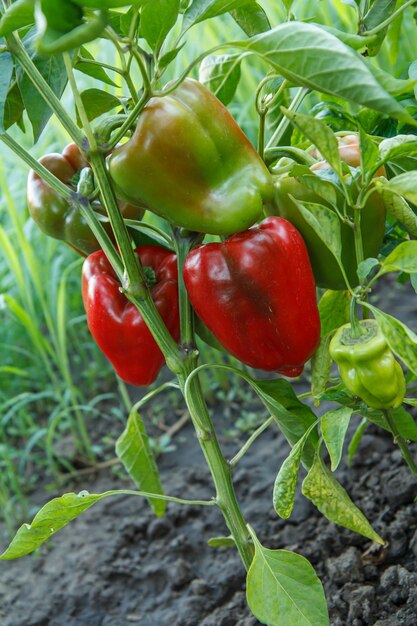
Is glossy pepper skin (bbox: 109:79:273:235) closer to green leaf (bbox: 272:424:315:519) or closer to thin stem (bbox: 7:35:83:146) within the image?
thin stem (bbox: 7:35:83:146)

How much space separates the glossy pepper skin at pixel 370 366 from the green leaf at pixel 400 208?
0.11 m

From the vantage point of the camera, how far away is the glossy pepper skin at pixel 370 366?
777 mm

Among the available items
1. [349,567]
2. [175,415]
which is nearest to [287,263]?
[349,567]

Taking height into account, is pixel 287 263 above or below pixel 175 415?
above

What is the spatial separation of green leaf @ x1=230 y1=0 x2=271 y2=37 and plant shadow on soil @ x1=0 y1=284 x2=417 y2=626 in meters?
0.78

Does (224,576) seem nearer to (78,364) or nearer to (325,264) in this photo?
(325,264)

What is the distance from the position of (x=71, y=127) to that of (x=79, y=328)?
1886 mm

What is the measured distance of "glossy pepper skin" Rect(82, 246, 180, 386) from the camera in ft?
3.28

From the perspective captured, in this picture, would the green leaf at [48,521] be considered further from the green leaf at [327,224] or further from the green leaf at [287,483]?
the green leaf at [327,224]

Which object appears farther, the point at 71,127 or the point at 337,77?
the point at 71,127

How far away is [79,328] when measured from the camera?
105 inches

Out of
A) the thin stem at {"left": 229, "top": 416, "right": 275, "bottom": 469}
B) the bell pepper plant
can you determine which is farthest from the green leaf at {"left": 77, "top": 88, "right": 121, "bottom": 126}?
the thin stem at {"left": 229, "top": 416, "right": 275, "bottom": 469}

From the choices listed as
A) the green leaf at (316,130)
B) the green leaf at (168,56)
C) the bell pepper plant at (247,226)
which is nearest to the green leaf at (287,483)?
the bell pepper plant at (247,226)

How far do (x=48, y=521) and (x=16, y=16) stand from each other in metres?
0.55
